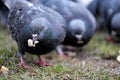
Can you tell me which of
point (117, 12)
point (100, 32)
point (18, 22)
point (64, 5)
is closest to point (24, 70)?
point (18, 22)

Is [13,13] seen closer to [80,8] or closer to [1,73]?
[1,73]

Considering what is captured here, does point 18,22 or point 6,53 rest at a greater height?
point 18,22

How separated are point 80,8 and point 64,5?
0.38m

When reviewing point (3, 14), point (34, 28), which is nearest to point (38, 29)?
point (34, 28)

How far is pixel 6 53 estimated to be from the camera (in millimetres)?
6805

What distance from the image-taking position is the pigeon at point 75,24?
25.1ft

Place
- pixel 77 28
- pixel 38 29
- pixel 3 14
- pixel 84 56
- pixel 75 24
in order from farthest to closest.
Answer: pixel 3 14 < pixel 84 56 < pixel 75 24 < pixel 77 28 < pixel 38 29

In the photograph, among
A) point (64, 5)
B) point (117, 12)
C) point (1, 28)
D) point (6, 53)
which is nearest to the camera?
point (6, 53)

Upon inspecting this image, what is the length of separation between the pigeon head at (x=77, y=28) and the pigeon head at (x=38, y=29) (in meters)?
1.95

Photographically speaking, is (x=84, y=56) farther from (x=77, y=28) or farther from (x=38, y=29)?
(x=38, y=29)

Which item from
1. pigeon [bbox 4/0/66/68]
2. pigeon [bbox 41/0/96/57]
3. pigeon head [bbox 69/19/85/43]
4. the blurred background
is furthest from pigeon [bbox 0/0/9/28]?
pigeon [bbox 4/0/66/68]

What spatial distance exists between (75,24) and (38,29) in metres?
2.20

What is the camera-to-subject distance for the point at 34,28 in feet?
18.4

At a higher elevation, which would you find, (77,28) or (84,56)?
(77,28)
